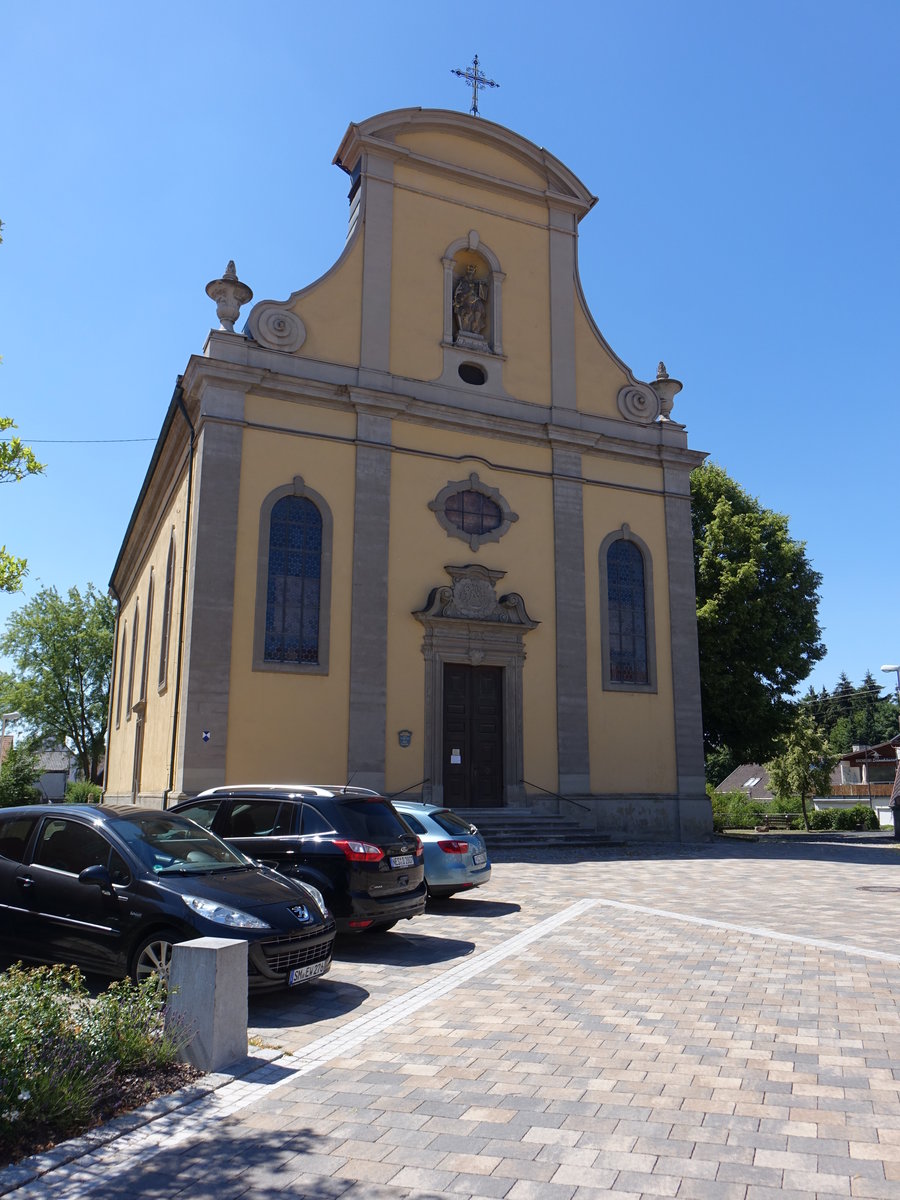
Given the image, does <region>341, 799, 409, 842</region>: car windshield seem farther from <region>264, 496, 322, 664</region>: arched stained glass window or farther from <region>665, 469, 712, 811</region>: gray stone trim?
<region>665, 469, 712, 811</region>: gray stone trim

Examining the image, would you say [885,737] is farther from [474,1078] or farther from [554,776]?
[474,1078]

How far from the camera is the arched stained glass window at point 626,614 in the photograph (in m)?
23.0

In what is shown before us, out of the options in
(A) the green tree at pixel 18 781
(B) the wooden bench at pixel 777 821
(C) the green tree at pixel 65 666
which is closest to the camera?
(A) the green tree at pixel 18 781

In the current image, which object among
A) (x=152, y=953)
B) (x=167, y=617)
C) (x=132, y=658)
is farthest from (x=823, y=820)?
(x=152, y=953)

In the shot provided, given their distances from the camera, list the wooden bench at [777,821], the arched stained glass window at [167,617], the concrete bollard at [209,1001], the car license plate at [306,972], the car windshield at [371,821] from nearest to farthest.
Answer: the concrete bollard at [209,1001]
the car license plate at [306,972]
the car windshield at [371,821]
the arched stained glass window at [167,617]
the wooden bench at [777,821]

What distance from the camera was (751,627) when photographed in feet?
95.3

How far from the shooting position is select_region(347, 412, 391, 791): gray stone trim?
19391 mm

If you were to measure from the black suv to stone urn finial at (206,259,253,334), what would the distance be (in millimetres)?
13458

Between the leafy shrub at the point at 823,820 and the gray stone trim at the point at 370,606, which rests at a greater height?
the gray stone trim at the point at 370,606

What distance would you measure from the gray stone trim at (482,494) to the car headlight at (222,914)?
50.3 ft

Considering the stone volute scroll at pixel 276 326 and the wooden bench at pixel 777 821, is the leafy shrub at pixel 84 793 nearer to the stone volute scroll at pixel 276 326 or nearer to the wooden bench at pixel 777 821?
the stone volute scroll at pixel 276 326

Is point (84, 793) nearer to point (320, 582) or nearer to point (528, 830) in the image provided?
point (320, 582)

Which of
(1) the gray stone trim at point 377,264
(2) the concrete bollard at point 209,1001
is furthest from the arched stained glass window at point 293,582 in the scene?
(2) the concrete bollard at point 209,1001

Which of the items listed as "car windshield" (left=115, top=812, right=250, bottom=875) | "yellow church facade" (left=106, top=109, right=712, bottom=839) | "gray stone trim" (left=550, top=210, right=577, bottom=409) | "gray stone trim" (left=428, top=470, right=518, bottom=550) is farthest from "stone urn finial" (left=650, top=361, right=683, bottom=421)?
"car windshield" (left=115, top=812, right=250, bottom=875)
